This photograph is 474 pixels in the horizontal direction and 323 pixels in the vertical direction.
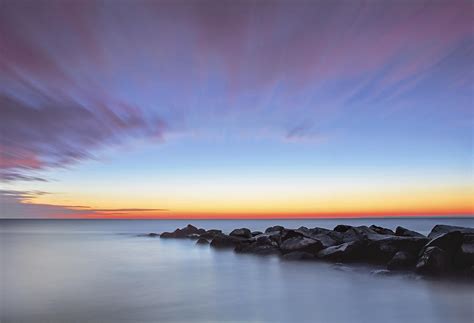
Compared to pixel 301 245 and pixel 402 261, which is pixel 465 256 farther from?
pixel 301 245

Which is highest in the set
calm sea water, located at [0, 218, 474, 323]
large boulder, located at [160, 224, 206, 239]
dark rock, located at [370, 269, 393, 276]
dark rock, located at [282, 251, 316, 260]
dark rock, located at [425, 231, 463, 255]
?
dark rock, located at [425, 231, 463, 255]

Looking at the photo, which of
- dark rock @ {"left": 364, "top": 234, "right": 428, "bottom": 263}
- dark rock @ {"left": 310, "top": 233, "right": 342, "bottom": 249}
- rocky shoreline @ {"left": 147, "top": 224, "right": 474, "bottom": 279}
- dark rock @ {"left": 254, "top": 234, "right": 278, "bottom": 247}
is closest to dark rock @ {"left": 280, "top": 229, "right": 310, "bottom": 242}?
rocky shoreline @ {"left": 147, "top": 224, "right": 474, "bottom": 279}

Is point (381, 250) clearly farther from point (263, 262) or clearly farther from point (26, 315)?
point (26, 315)

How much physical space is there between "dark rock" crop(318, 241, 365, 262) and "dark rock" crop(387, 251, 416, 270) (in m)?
1.55

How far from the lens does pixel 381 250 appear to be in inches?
429

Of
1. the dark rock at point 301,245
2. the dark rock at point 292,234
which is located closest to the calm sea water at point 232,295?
the dark rock at point 301,245

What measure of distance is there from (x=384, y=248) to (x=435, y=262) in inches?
82.3

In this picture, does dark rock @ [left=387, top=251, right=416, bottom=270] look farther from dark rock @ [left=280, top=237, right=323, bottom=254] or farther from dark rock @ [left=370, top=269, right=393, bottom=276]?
dark rock @ [left=280, top=237, right=323, bottom=254]

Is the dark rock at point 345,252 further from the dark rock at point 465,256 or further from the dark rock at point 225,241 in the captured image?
the dark rock at point 225,241

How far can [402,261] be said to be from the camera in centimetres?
959

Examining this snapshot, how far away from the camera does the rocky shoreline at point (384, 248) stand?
343 inches

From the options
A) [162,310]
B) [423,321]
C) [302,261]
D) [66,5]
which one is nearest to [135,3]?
[66,5]

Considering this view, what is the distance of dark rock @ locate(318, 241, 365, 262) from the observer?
36.9 feet

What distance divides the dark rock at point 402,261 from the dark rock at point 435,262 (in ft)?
2.12
